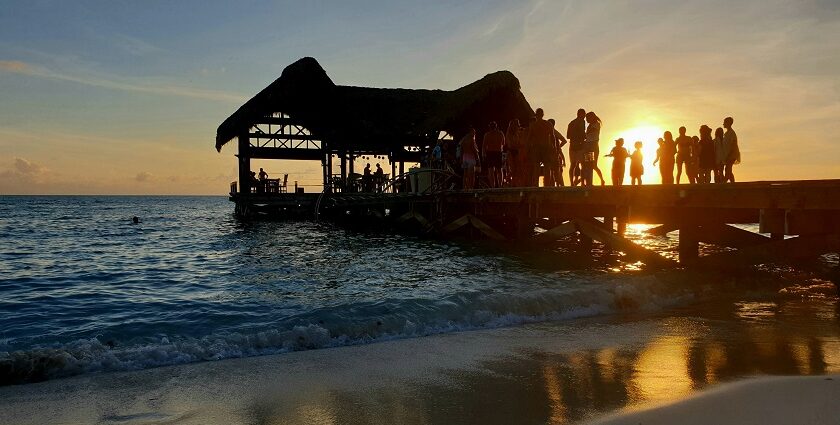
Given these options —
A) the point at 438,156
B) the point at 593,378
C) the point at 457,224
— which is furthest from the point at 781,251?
the point at 438,156

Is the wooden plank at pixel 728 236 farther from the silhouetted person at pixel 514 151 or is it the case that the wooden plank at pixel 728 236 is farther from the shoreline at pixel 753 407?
the shoreline at pixel 753 407

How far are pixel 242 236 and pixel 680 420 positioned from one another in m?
20.7

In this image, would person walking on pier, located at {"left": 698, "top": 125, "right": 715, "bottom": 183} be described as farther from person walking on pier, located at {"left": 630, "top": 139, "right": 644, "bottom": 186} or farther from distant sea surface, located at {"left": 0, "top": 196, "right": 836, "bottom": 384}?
distant sea surface, located at {"left": 0, "top": 196, "right": 836, "bottom": 384}

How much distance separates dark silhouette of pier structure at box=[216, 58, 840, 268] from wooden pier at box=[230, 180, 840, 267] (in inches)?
0.7

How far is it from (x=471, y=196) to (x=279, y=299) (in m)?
7.96

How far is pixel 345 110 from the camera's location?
91.8 ft

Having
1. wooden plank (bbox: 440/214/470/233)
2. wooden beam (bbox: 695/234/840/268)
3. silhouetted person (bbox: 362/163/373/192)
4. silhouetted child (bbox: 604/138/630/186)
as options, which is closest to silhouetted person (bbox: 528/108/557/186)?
silhouetted child (bbox: 604/138/630/186)

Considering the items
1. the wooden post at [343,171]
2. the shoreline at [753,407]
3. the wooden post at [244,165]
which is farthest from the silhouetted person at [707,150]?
the wooden post at [244,165]

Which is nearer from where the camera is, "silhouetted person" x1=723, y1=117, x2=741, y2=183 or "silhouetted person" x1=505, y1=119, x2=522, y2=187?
"silhouetted person" x1=723, y1=117, x2=741, y2=183

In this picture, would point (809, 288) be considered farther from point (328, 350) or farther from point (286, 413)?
point (286, 413)

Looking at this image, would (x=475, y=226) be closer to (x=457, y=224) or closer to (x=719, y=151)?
(x=457, y=224)

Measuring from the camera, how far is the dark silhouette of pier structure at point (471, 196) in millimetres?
7750

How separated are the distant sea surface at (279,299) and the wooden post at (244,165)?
45.2ft

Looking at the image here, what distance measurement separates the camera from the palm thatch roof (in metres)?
26.7
